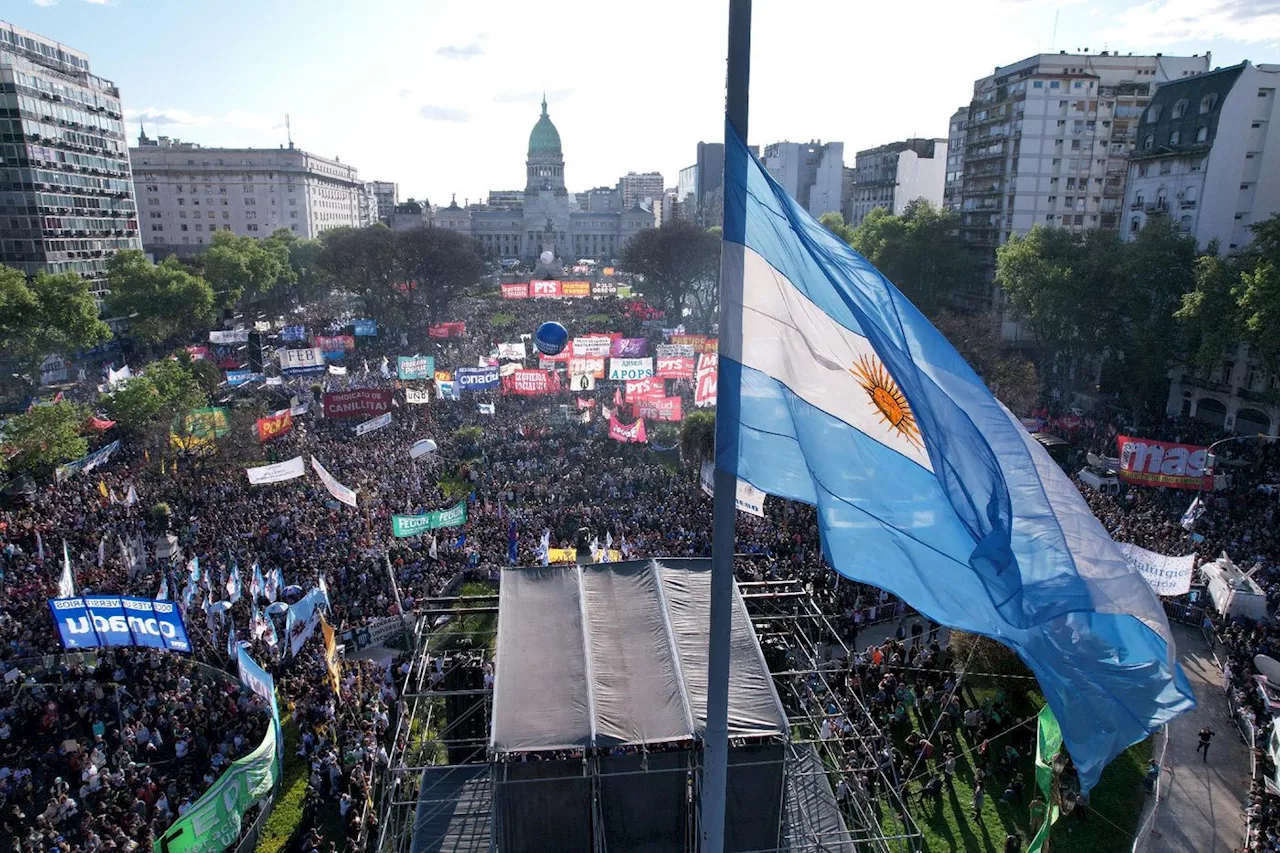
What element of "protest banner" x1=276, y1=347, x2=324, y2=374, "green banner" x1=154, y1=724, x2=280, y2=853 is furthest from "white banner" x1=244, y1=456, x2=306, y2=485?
"protest banner" x1=276, y1=347, x2=324, y2=374

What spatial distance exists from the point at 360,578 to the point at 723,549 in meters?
17.4

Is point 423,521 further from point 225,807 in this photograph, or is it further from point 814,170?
point 814,170

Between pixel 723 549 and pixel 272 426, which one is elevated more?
pixel 723 549

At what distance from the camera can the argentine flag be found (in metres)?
5.69

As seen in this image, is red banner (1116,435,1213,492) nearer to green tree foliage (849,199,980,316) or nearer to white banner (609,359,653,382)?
white banner (609,359,653,382)

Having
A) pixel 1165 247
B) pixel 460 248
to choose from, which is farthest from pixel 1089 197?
pixel 460 248

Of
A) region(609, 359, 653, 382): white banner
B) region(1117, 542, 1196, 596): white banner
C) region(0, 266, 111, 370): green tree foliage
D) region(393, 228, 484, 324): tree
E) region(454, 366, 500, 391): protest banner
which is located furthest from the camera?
region(393, 228, 484, 324): tree

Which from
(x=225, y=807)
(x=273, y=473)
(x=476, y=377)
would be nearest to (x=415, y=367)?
(x=476, y=377)

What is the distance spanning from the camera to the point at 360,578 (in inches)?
824

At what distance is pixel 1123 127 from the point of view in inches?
2159

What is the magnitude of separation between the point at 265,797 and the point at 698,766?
7911mm

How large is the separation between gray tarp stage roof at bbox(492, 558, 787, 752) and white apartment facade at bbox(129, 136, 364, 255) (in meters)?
103

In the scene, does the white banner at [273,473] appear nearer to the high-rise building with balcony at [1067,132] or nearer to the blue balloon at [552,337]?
the blue balloon at [552,337]

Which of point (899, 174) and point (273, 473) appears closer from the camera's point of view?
point (273, 473)
